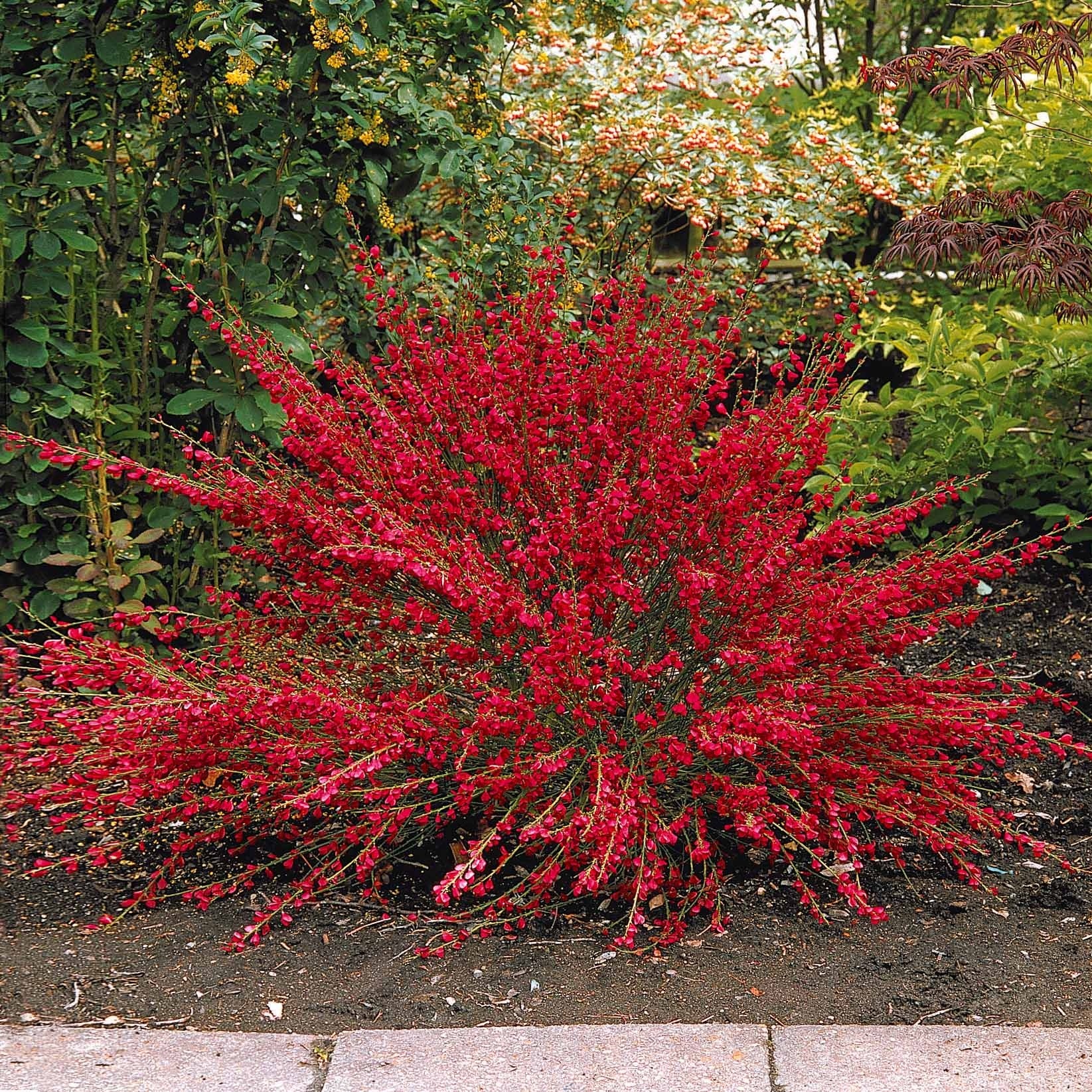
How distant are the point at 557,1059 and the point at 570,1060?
2 cm

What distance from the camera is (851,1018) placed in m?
2.49

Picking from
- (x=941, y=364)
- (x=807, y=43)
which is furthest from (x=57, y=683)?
(x=807, y=43)

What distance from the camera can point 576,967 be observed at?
2.69 m

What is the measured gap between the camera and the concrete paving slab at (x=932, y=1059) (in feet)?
7.30

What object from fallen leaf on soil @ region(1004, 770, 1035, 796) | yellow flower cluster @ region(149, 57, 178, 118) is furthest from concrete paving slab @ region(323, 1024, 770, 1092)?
yellow flower cluster @ region(149, 57, 178, 118)

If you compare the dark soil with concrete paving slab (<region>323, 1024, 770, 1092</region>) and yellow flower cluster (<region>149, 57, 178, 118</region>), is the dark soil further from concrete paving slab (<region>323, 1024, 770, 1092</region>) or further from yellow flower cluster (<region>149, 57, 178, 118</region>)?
yellow flower cluster (<region>149, 57, 178, 118</region>)

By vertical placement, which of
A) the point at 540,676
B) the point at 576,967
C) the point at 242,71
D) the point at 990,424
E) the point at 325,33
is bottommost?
the point at 576,967

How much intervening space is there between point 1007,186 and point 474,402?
113 inches

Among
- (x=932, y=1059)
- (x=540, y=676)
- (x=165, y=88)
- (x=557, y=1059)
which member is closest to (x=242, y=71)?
(x=165, y=88)

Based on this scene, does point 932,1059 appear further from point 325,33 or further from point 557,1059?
point 325,33

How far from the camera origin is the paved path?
2.25 m

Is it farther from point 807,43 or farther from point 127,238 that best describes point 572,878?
point 807,43

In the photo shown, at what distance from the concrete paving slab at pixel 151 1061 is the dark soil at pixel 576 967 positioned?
65 millimetres

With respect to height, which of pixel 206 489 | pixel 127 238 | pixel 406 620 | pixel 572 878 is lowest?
pixel 572 878
